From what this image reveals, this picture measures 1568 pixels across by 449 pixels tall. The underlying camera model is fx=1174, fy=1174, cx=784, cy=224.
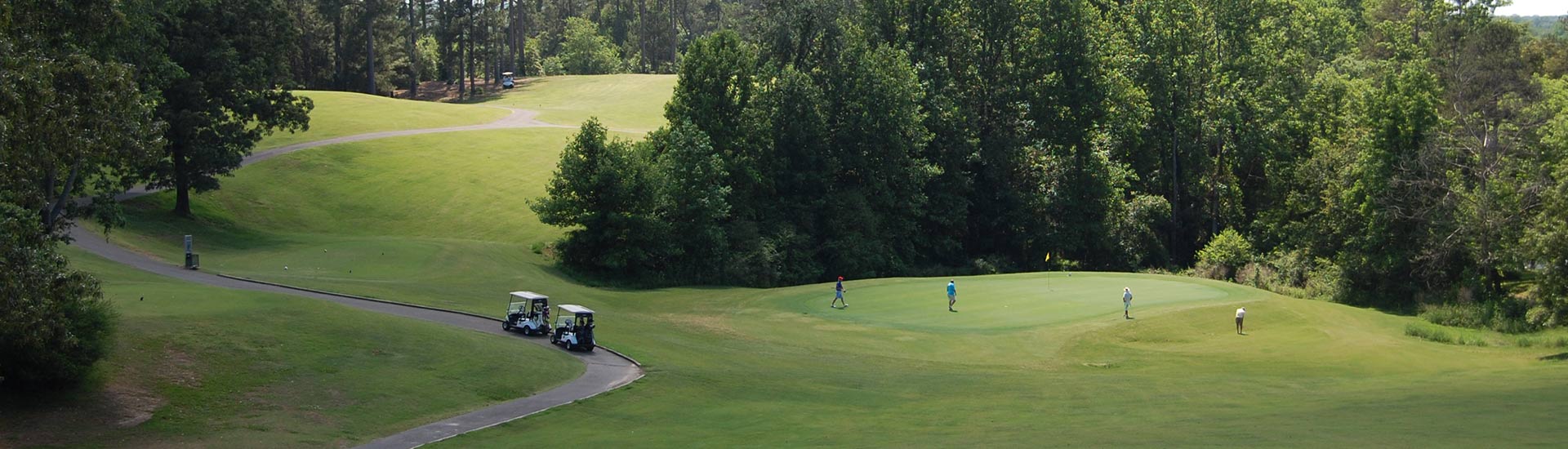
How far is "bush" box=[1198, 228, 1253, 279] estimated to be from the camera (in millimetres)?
69062

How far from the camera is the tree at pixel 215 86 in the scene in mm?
59844

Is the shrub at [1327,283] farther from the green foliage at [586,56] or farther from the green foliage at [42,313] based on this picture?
the green foliage at [586,56]

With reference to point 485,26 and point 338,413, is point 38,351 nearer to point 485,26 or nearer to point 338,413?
point 338,413

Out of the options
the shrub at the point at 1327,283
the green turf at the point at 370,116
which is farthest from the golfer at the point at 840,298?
the green turf at the point at 370,116

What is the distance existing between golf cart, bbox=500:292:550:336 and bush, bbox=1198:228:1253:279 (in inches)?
1738

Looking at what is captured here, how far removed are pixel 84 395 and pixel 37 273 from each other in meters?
3.47

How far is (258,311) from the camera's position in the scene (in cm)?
3378

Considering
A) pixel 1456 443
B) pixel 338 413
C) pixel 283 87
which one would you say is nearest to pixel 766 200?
pixel 283 87

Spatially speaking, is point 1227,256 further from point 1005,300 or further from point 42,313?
point 42,313

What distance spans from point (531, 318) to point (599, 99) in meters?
78.8

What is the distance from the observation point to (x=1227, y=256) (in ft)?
228

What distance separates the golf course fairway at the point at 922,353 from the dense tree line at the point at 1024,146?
7395mm

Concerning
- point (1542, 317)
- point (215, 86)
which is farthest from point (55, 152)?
point (1542, 317)

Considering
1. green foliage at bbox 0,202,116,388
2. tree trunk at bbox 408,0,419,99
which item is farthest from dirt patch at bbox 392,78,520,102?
green foliage at bbox 0,202,116,388
